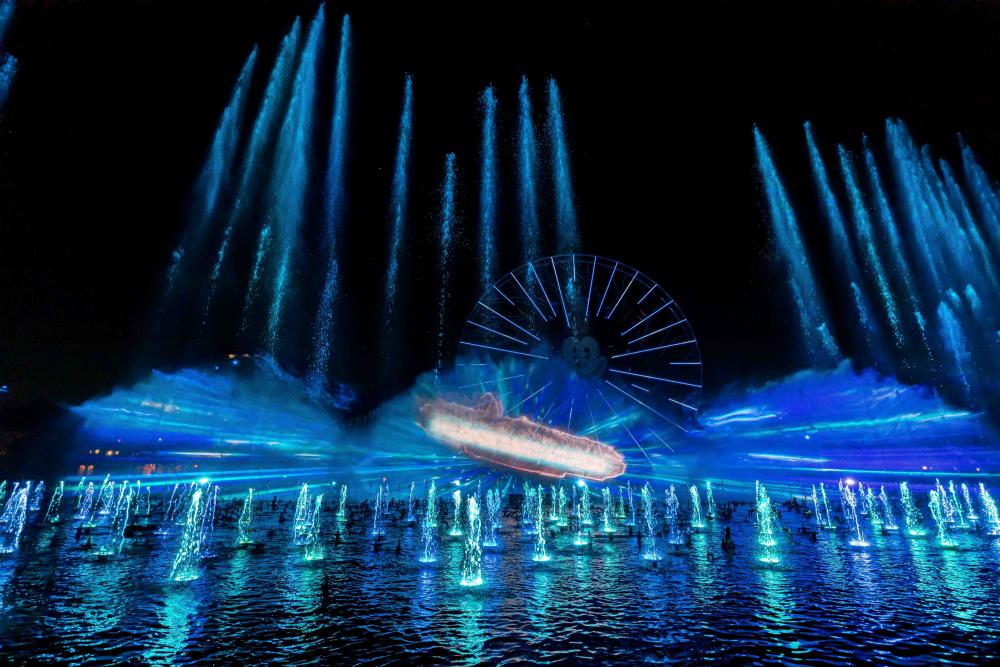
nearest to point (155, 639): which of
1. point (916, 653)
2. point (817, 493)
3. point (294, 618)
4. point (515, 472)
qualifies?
point (294, 618)

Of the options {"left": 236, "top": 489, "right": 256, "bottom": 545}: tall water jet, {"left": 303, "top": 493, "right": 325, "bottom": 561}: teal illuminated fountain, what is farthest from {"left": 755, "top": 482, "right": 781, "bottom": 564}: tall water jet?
{"left": 236, "top": 489, "right": 256, "bottom": 545}: tall water jet

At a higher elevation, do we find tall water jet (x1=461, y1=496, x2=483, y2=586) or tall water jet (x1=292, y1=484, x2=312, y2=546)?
tall water jet (x1=292, y1=484, x2=312, y2=546)

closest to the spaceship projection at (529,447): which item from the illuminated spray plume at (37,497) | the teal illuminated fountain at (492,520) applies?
the teal illuminated fountain at (492,520)

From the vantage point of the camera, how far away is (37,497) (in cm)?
4456

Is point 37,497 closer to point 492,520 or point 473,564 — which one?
point 492,520

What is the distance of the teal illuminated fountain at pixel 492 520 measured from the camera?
88.0ft

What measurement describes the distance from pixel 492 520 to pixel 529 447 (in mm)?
15338

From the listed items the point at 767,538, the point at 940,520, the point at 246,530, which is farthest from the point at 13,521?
the point at 940,520

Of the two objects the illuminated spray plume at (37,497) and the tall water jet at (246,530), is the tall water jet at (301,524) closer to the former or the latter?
the tall water jet at (246,530)

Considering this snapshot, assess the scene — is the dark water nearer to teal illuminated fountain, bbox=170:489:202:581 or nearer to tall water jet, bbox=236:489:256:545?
teal illuminated fountain, bbox=170:489:202:581

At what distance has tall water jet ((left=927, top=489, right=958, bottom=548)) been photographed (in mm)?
26220

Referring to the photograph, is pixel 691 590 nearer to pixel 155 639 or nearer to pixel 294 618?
pixel 294 618

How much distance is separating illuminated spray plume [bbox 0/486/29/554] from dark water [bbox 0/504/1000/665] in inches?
95.6

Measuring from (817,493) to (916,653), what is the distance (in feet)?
175
